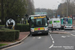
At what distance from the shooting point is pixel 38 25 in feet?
75.2

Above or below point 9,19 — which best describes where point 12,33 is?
below

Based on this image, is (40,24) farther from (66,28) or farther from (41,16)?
(66,28)

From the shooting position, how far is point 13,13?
37969mm

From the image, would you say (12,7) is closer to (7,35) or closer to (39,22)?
(39,22)

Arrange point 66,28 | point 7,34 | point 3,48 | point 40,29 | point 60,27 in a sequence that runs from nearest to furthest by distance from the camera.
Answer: point 3,48, point 7,34, point 40,29, point 66,28, point 60,27

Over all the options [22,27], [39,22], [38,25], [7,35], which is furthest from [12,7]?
[7,35]

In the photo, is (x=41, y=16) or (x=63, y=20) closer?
(x=41, y=16)

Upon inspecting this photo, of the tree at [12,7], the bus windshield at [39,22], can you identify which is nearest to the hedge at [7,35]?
the bus windshield at [39,22]

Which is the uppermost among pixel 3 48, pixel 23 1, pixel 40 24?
pixel 23 1

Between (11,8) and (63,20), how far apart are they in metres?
13.2

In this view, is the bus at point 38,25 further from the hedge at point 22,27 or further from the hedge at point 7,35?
the hedge at point 22,27

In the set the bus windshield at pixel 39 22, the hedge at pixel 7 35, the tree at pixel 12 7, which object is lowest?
the hedge at pixel 7 35

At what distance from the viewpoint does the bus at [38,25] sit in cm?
2274

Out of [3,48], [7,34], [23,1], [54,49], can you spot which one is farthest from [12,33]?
[23,1]
